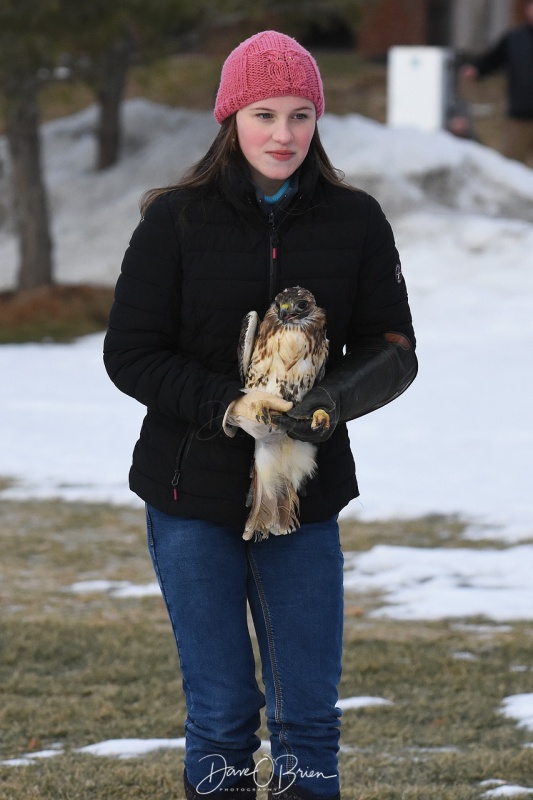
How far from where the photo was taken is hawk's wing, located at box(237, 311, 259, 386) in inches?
112

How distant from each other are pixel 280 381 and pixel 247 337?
0.12 m

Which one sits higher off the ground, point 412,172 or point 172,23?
point 172,23

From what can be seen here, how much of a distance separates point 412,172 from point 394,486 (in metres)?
8.53

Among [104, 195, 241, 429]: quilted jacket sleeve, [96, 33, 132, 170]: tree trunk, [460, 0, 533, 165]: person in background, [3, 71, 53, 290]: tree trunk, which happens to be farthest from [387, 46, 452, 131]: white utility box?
[104, 195, 241, 429]: quilted jacket sleeve

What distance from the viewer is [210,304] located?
290cm

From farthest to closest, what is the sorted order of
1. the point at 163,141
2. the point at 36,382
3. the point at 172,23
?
the point at 163,141
the point at 172,23
the point at 36,382

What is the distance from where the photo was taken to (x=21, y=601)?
250 inches

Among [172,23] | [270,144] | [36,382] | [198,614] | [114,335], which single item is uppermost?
[172,23]

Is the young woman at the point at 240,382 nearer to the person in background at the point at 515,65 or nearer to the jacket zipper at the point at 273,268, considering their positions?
the jacket zipper at the point at 273,268

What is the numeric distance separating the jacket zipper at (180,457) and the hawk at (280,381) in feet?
0.51

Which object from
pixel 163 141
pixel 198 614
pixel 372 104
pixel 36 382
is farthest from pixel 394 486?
pixel 372 104

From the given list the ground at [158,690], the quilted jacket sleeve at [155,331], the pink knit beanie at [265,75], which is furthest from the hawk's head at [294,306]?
the ground at [158,690]

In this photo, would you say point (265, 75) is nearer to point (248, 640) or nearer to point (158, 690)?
point (248, 640)

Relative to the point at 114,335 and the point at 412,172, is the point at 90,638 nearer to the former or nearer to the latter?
the point at 114,335
